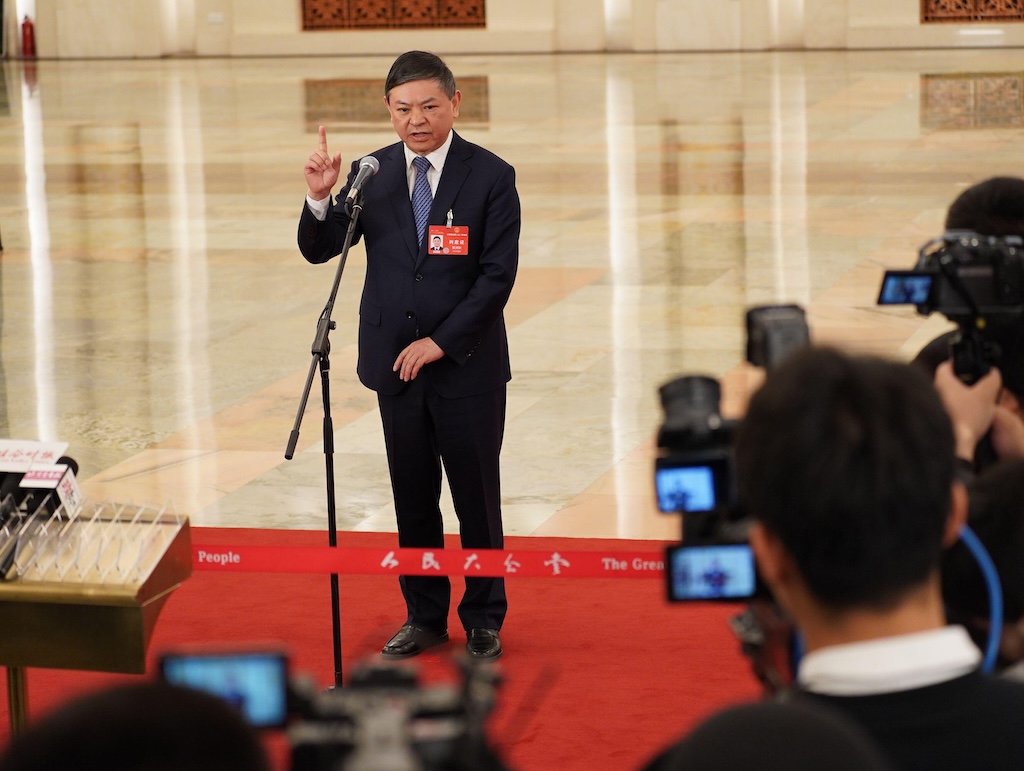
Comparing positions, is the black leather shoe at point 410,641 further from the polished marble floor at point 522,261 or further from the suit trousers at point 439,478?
the polished marble floor at point 522,261

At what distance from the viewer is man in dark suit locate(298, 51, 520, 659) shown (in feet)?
15.2

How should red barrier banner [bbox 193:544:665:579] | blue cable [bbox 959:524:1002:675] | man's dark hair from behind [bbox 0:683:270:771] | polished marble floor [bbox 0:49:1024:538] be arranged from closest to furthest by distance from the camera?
man's dark hair from behind [bbox 0:683:270:771], blue cable [bbox 959:524:1002:675], red barrier banner [bbox 193:544:665:579], polished marble floor [bbox 0:49:1024:538]

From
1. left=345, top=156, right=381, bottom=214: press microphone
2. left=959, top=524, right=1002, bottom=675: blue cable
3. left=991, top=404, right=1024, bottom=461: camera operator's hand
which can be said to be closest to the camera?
left=959, top=524, right=1002, bottom=675: blue cable

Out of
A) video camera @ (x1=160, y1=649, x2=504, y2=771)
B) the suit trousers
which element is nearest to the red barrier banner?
the suit trousers

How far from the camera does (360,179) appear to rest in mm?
4508

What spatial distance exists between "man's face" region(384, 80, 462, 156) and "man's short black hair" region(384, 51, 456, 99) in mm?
13

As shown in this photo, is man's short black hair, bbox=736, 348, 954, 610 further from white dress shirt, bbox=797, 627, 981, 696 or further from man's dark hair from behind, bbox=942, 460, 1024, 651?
man's dark hair from behind, bbox=942, 460, 1024, 651

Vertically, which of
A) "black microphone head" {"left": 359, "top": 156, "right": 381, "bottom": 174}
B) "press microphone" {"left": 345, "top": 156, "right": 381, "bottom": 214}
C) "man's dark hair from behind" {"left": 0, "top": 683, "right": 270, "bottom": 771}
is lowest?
"man's dark hair from behind" {"left": 0, "top": 683, "right": 270, "bottom": 771}

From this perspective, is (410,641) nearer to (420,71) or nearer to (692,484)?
(420,71)

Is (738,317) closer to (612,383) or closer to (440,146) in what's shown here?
(612,383)

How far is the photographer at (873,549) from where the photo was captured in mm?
1658

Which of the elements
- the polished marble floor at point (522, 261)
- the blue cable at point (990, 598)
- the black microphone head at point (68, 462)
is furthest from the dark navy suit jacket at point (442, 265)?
the blue cable at point (990, 598)

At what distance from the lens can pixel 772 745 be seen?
133cm

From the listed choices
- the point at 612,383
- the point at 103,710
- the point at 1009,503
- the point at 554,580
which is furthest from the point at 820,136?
the point at 103,710
